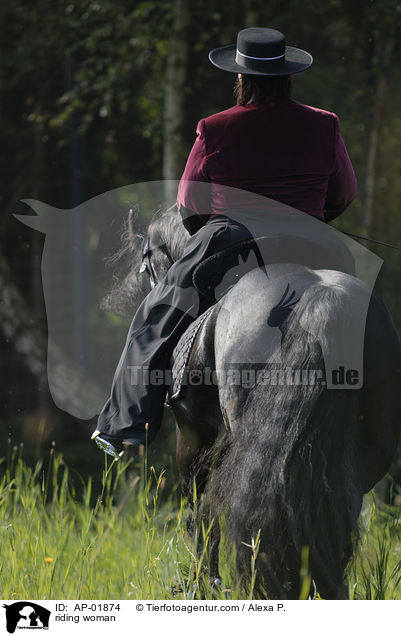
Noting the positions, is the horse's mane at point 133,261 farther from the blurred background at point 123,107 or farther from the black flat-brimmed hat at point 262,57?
the blurred background at point 123,107

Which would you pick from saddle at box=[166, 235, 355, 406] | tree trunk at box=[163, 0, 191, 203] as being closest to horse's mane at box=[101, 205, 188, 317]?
saddle at box=[166, 235, 355, 406]

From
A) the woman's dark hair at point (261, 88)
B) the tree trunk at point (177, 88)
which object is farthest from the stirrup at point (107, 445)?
the tree trunk at point (177, 88)

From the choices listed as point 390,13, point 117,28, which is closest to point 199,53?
point 117,28

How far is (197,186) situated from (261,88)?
44 cm

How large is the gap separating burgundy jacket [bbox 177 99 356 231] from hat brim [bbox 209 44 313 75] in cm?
12

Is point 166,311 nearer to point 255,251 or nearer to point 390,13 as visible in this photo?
point 255,251

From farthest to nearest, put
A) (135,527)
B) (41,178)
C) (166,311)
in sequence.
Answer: (41,178) → (135,527) → (166,311)

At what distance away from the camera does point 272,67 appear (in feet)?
8.69

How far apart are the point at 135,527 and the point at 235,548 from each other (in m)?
1.75

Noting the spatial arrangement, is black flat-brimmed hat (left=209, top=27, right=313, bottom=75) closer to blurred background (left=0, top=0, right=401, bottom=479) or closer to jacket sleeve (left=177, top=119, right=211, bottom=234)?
jacket sleeve (left=177, top=119, right=211, bottom=234)

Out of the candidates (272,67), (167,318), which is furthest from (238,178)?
(167,318)

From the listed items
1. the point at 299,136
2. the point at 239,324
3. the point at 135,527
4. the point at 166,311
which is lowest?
the point at 135,527

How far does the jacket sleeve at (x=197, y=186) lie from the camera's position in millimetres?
2654
